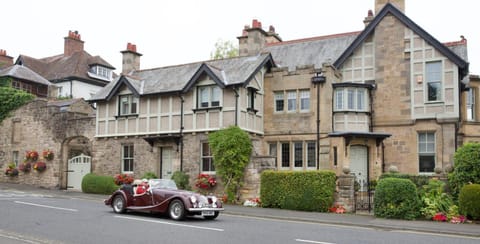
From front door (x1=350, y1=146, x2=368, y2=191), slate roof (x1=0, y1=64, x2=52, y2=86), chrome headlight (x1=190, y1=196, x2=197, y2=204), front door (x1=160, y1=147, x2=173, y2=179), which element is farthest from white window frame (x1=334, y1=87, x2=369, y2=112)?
slate roof (x1=0, y1=64, x2=52, y2=86)

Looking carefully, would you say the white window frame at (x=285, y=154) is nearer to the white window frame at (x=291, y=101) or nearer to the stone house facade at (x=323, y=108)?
the stone house facade at (x=323, y=108)

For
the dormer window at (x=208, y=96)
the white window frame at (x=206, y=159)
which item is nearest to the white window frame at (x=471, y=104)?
the dormer window at (x=208, y=96)

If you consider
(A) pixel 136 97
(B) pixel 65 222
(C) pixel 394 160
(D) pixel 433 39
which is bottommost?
(B) pixel 65 222

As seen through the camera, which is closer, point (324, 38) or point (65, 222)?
point (65, 222)

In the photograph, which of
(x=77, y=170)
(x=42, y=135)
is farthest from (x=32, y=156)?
(x=77, y=170)

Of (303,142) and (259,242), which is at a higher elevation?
(303,142)

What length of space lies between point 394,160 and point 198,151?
10367 millimetres

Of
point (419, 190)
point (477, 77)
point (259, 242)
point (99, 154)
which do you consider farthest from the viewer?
point (99, 154)

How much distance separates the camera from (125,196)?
17531 millimetres

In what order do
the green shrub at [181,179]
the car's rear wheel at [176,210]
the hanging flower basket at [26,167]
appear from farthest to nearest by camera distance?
the hanging flower basket at [26,167] → the green shrub at [181,179] → the car's rear wheel at [176,210]

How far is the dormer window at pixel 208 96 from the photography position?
27016mm

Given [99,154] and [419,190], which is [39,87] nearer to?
[99,154]

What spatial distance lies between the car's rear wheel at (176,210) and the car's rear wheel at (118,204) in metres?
2.21

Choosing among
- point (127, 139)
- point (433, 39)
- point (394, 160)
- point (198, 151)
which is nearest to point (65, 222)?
point (198, 151)
